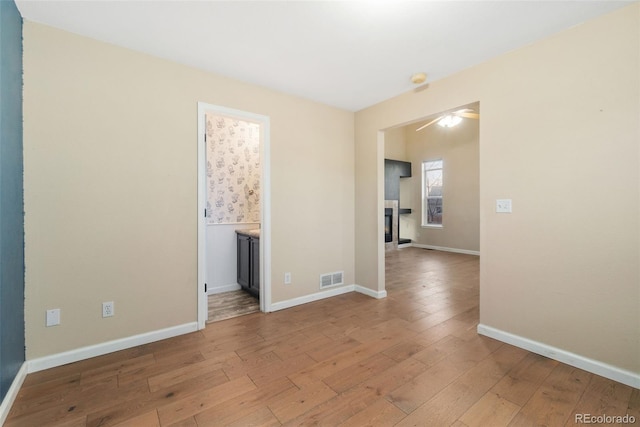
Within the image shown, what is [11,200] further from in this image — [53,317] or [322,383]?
[322,383]

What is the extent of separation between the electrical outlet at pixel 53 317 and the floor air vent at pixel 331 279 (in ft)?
8.39

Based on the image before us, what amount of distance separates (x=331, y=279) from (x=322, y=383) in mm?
1887

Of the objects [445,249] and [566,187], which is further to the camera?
[445,249]

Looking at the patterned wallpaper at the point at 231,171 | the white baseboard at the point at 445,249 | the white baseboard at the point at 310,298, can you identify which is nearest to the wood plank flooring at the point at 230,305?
the white baseboard at the point at 310,298

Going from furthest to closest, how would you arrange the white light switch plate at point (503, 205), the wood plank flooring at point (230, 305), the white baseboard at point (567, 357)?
the wood plank flooring at point (230, 305), the white light switch plate at point (503, 205), the white baseboard at point (567, 357)

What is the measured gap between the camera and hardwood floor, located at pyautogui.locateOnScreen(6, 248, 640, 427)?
1.57 m

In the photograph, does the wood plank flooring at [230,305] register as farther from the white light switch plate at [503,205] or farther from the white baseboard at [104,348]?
the white light switch plate at [503,205]

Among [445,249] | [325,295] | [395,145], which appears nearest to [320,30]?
[325,295]

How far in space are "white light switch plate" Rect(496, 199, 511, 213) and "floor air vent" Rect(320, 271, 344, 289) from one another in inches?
83.0

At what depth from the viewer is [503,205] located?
2.43m

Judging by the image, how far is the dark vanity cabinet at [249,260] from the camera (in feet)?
11.6

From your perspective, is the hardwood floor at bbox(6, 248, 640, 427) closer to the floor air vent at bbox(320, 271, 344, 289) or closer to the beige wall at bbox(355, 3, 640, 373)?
the beige wall at bbox(355, 3, 640, 373)

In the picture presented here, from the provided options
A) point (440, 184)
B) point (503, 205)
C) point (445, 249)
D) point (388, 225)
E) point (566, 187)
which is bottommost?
point (445, 249)

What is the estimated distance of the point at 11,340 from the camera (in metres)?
1.73
